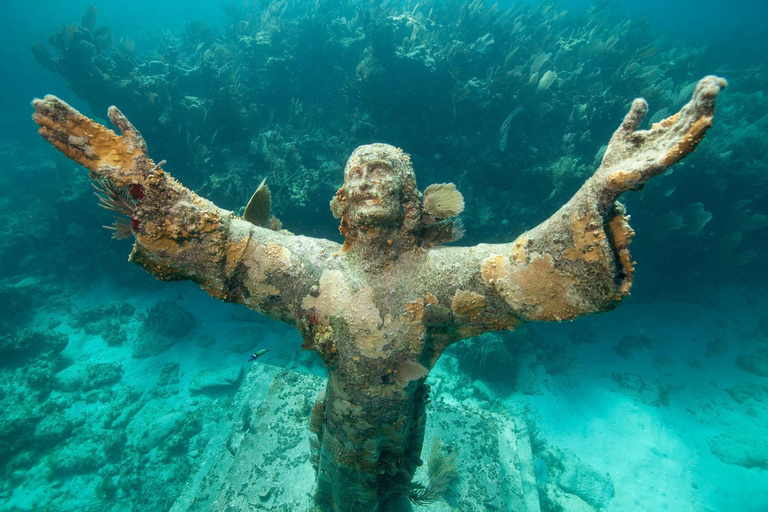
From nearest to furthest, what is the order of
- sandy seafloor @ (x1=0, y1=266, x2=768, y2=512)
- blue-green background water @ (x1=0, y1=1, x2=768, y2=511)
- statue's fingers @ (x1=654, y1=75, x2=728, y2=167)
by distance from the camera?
statue's fingers @ (x1=654, y1=75, x2=728, y2=167) → sandy seafloor @ (x1=0, y1=266, x2=768, y2=512) → blue-green background water @ (x1=0, y1=1, x2=768, y2=511)

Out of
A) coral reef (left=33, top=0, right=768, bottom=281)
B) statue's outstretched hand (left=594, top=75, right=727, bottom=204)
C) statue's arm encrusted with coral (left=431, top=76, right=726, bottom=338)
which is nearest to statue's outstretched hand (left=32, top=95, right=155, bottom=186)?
statue's arm encrusted with coral (left=431, top=76, right=726, bottom=338)

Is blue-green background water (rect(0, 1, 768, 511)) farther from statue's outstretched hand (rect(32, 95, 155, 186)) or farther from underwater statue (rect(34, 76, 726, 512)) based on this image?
statue's outstretched hand (rect(32, 95, 155, 186))

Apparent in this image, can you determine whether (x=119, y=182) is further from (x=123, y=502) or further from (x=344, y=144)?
(x=123, y=502)

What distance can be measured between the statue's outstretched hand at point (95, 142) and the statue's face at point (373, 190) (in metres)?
1.14

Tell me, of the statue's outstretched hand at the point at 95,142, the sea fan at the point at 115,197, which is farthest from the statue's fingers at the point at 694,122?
the sea fan at the point at 115,197

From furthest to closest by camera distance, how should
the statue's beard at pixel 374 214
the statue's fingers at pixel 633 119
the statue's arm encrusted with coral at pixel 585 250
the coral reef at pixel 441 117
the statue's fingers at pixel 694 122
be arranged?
1. the coral reef at pixel 441 117
2. the statue's beard at pixel 374 214
3. the statue's fingers at pixel 633 119
4. the statue's arm encrusted with coral at pixel 585 250
5. the statue's fingers at pixel 694 122

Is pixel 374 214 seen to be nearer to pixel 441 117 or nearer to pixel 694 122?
pixel 694 122

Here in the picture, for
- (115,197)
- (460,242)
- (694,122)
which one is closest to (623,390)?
(460,242)

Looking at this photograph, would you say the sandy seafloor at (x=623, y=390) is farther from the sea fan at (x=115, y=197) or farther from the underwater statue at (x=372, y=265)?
the sea fan at (x=115, y=197)

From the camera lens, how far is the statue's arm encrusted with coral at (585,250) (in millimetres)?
1254

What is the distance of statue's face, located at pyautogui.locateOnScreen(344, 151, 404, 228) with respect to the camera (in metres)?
1.95

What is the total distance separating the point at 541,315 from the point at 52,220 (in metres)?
18.6

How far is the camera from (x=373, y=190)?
6.40 ft

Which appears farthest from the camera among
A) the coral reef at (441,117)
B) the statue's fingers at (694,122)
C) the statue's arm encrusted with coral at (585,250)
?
the coral reef at (441,117)
